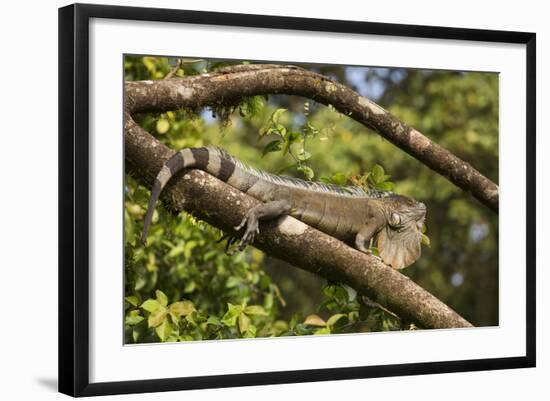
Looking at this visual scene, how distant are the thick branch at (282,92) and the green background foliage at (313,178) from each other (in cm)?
11

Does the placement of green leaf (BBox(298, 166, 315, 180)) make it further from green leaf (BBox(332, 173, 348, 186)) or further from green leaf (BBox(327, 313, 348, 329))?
green leaf (BBox(327, 313, 348, 329))

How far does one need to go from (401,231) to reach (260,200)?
1.00 m

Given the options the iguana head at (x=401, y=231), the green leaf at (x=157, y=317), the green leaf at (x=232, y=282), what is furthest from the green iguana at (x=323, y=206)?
the green leaf at (x=232, y=282)

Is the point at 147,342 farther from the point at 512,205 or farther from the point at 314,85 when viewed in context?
the point at 512,205

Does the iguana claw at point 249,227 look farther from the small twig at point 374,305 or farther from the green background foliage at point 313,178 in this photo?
the small twig at point 374,305

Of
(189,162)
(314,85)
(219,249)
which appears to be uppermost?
(314,85)

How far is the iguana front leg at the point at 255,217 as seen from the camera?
528 centimetres

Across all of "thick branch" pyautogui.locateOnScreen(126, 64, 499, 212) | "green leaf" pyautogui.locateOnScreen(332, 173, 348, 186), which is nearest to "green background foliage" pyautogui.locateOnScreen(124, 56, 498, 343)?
"green leaf" pyautogui.locateOnScreen(332, 173, 348, 186)

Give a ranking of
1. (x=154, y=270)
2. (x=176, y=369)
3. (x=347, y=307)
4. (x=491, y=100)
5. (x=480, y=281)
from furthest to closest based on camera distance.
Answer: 1. (x=480, y=281)
2. (x=491, y=100)
3. (x=154, y=270)
4. (x=347, y=307)
5. (x=176, y=369)

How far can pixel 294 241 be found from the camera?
5.39 m

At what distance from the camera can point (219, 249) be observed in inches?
299

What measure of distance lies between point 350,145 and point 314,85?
3946 millimetres

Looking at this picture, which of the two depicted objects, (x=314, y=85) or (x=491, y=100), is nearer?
(x=314, y=85)

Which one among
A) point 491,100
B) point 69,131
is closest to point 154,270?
A: point 69,131
